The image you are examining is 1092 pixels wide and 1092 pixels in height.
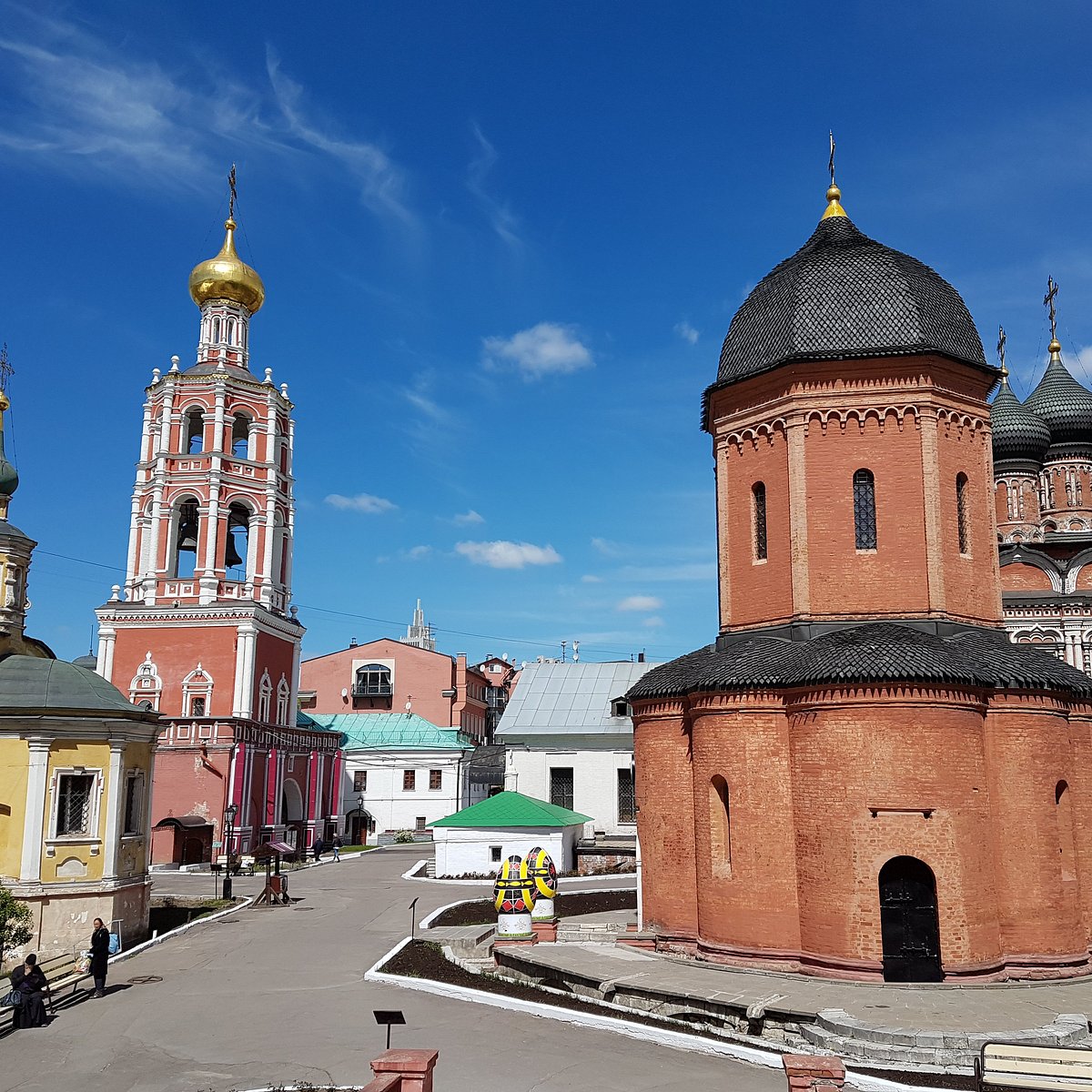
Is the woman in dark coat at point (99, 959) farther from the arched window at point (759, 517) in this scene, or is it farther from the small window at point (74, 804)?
the arched window at point (759, 517)

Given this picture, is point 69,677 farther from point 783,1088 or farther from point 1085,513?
point 1085,513

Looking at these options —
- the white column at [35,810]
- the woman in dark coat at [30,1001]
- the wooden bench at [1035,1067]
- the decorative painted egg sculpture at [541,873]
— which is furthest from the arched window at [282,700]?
the wooden bench at [1035,1067]

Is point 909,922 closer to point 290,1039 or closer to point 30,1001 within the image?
point 290,1039

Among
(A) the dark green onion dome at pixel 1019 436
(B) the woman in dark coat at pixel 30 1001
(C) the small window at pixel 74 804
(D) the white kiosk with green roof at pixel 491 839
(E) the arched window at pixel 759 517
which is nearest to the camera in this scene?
(B) the woman in dark coat at pixel 30 1001

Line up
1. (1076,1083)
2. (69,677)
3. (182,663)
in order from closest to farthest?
(1076,1083)
(69,677)
(182,663)

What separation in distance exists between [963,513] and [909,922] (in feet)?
22.6

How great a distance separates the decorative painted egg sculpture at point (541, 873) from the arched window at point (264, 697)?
20.5 m

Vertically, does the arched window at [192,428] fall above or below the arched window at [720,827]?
above

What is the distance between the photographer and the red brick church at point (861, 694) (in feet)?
46.5

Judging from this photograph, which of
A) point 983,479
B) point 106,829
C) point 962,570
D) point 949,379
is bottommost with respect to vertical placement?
point 106,829

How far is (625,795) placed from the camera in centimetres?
3588

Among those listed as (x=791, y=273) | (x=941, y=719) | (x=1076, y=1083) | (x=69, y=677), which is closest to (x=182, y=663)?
(x=69, y=677)

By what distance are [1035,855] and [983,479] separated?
6203mm

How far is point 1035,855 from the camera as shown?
48.3ft
